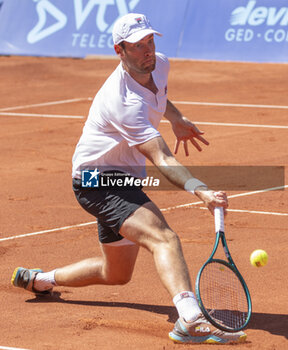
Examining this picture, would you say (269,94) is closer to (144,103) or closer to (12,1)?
(12,1)

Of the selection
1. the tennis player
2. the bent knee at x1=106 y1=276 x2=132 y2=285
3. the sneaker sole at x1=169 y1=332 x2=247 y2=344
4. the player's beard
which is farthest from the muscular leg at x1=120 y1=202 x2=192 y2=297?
the player's beard

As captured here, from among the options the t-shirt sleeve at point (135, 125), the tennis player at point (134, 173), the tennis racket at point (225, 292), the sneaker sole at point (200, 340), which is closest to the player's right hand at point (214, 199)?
the tennis player at point (134, 173)

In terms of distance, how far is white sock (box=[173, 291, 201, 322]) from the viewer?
17.2 ft

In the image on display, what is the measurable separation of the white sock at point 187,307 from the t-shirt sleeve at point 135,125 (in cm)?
101

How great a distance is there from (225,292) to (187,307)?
470 mm

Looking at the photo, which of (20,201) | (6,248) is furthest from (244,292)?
(20,201)

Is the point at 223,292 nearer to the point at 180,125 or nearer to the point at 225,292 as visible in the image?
the point at 225,292

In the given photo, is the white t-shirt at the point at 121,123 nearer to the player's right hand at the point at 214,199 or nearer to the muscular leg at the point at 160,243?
the muscular leg at the point at 160,243

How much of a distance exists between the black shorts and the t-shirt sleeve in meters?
0.38

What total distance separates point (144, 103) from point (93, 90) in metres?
12.0

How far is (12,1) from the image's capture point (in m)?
21.2

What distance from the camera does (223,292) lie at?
5.64 meters

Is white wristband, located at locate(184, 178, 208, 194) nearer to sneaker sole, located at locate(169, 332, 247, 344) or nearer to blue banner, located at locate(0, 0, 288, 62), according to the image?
sneaker sole, located at locate(169, 332, 247, 344)

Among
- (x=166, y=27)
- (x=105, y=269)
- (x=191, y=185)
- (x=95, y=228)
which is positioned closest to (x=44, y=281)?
(x=105, y=269)
